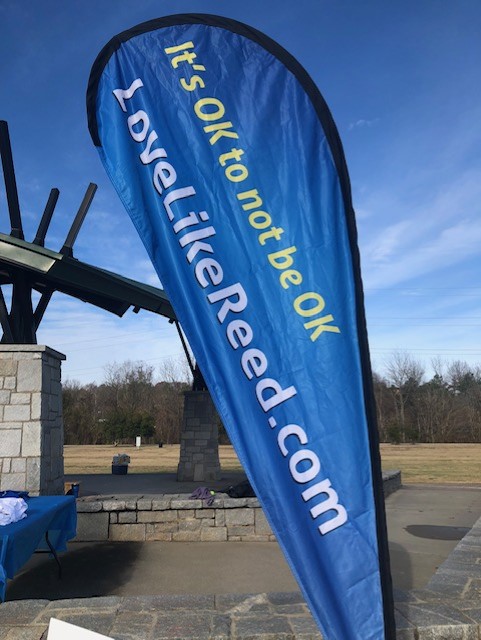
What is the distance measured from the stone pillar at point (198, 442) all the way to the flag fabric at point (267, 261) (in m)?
12.3

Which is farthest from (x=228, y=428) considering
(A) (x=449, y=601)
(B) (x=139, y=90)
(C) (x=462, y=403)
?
(C) (x=462, y=403)

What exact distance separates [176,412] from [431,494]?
116 ft

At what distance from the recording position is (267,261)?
8.20 ft

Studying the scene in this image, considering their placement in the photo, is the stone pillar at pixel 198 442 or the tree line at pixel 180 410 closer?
the stone pillar at pixel 198 442

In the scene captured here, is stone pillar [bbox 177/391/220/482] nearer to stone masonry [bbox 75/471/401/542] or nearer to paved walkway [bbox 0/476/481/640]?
paved walkway [bbox 0/476/481/640]

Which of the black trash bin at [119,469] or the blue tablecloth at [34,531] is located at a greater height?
the blue tablecloth at [34,531]

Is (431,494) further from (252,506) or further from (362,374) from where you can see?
(362,374)

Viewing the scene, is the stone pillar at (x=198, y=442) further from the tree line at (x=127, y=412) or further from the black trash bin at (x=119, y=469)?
the tree line at (x=127, y=412)

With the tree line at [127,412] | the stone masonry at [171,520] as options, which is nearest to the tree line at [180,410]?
the tree line at [127,412]

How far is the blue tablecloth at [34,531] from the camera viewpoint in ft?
12.5

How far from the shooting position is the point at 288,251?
98.5 inches

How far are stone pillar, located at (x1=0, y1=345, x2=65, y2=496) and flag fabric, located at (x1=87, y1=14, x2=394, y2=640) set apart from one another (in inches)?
201

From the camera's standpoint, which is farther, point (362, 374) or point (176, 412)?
point (176, 412)

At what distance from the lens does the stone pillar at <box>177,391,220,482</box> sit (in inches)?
563
